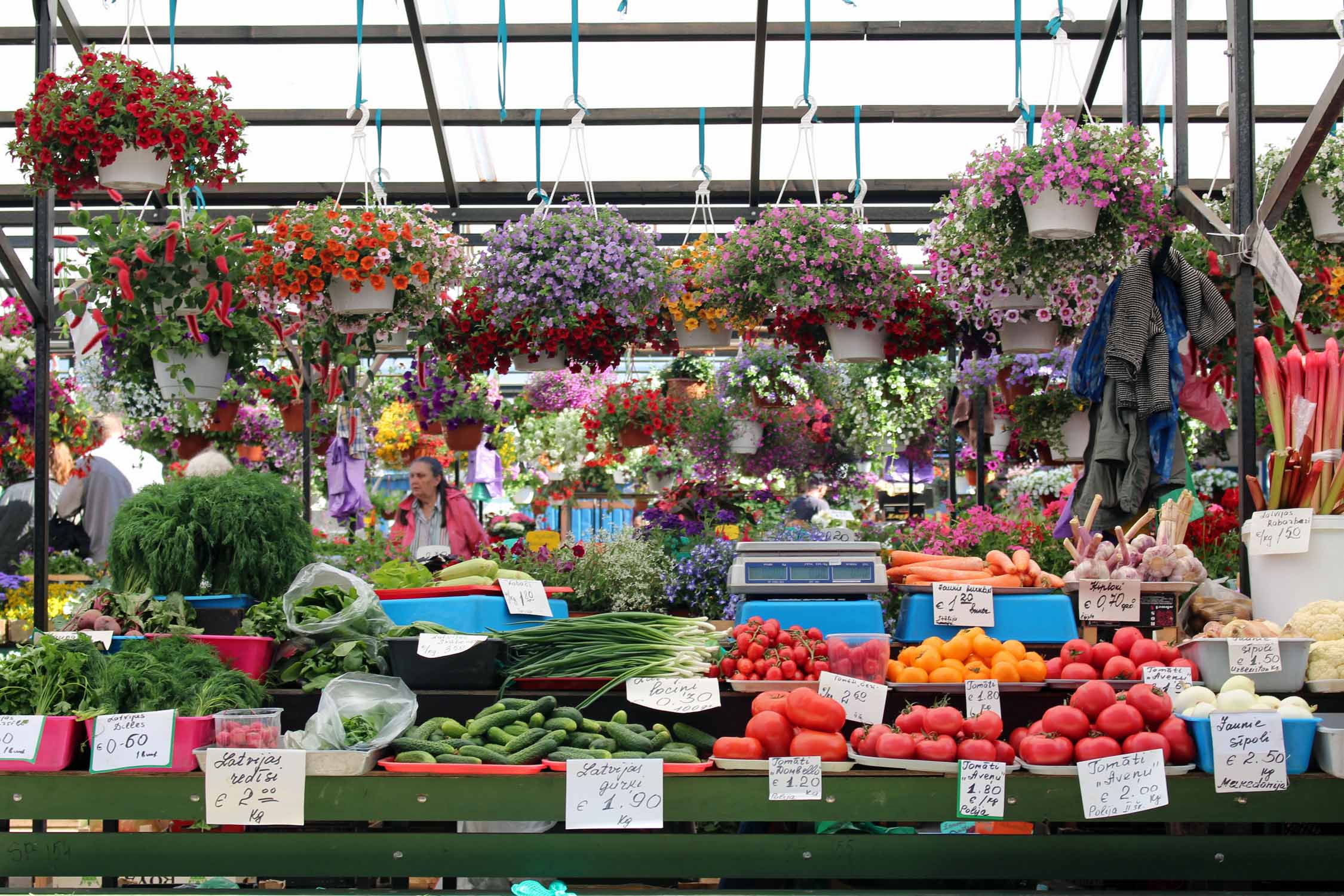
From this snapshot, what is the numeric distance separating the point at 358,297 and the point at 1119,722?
350 cm

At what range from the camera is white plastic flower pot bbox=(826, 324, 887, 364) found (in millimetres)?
5496

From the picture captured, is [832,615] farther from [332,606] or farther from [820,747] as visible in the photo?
[332,606]

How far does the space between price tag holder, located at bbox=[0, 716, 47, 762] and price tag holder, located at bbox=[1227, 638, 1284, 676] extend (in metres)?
2.78

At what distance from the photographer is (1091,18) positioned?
7500 mm

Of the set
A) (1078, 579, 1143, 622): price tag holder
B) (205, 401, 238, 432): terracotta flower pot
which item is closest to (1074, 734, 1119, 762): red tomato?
(1078, 579, 1143, 622): price tag holder

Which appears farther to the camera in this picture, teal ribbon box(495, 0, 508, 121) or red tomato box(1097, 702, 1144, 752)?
teal ribbon box(495, 0, 508, 121)

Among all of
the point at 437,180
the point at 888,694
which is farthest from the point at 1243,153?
the point at 437,180

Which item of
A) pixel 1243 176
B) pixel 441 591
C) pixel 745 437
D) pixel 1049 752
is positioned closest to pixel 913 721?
pixel 1049 752

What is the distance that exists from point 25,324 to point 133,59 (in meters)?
2.91

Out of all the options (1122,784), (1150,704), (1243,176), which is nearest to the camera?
(1122,784)

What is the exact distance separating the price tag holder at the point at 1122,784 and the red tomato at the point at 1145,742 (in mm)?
16

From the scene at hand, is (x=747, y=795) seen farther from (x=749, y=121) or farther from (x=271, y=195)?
(x=271, y=195)

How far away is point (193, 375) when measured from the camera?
499 centimetres

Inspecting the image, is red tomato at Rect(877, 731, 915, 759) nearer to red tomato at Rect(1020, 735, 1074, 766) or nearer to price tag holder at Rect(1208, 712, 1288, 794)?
red tomato at Rect(1020, 735, 1074, 766)
